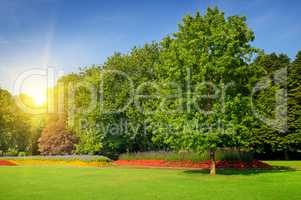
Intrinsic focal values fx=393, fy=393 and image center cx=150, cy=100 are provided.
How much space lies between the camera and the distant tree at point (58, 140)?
196ft

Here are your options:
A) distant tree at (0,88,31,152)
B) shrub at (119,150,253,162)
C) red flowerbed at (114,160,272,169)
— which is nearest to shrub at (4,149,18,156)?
distant tree at (0,88,31,152)

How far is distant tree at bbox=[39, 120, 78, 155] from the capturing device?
196ft

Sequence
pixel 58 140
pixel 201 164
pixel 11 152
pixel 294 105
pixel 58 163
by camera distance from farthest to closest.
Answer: pixel 11 152, pixel 58 140, pixel 294 105, pixel 58 163, pixel 201 164

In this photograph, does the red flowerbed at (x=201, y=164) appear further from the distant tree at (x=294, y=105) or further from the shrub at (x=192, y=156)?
the distant tree at (x=294, y=105)

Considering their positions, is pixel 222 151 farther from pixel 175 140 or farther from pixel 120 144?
pixel 120 144

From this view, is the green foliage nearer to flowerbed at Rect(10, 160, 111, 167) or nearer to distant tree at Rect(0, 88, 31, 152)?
flowerbed at Rect(10, 160, 111, 167)

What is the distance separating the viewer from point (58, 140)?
60.4 m

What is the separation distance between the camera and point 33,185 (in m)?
21.5

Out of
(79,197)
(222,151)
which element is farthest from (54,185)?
(222,151)

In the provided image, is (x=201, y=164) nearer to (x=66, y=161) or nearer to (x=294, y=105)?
(x=66, y=161)

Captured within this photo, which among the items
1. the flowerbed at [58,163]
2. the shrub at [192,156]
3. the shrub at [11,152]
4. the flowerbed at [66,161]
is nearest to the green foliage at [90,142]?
the shrub at [192,156]

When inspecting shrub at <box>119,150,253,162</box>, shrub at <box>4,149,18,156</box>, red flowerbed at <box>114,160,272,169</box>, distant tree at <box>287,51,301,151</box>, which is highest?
distant tree at <box>287,51,301,151</box>

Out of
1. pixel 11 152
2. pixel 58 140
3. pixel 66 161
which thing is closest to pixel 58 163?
pixel 66 161

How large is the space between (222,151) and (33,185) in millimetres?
24177
